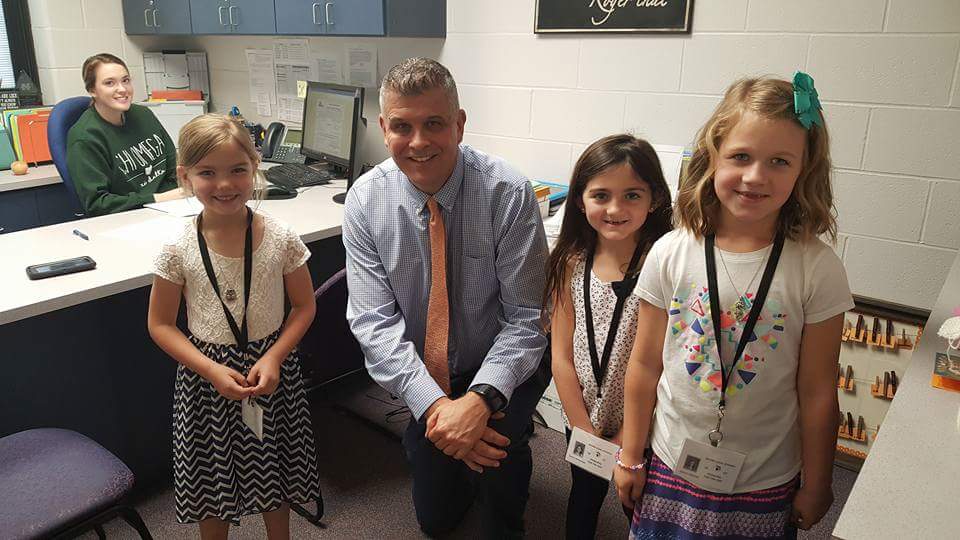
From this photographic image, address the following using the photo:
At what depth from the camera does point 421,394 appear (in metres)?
1.62

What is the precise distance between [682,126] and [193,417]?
183 centimetres

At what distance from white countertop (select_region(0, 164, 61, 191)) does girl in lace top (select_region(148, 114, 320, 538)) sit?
226 cm

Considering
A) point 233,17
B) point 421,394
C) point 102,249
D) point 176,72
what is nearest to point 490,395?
point 421,394

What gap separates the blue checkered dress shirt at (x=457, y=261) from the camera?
1695mm

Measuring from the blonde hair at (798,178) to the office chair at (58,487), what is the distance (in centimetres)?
128

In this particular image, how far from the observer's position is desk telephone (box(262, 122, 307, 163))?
3.48 m

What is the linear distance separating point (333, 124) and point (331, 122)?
0.7 inches

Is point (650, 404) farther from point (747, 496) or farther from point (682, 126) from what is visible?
point (682, 126)

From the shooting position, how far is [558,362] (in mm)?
1564

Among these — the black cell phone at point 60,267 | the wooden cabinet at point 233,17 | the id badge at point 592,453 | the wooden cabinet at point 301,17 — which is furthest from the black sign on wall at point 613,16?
the black cell phone at point 60,267

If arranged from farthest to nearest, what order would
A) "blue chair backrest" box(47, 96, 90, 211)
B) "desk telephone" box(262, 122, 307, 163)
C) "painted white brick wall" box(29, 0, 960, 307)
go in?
1. "desk telephone" box(262, 122, 307, 163)
2. "blue chair backrest" box(47, 96, 90, 211)
3. "painted white brick wall" box(29, 0, 960, 307)

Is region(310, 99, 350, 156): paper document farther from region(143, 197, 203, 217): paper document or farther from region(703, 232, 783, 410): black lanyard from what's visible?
region(703, 232, 783, 410): black lanyard

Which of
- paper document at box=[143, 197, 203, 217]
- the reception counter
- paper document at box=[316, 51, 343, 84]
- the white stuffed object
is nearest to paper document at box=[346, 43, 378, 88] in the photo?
paper document at box=[316, 51, 343, 84]

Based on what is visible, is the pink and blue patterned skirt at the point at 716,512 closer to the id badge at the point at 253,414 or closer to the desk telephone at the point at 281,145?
the id badge at the point at 253,414
